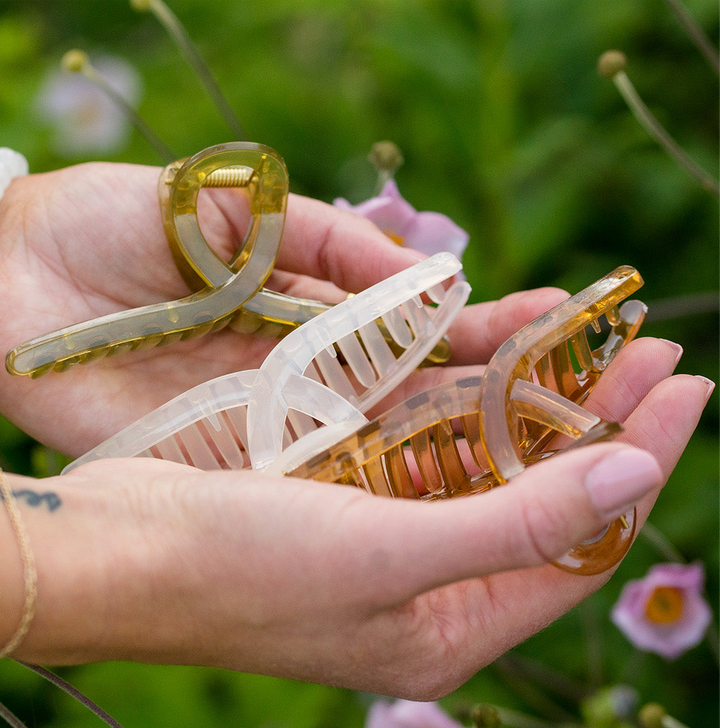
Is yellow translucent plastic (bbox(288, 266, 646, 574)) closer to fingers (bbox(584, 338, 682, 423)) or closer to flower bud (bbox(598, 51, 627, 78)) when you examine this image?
fingers (bbox(584, 338, 682, 423))

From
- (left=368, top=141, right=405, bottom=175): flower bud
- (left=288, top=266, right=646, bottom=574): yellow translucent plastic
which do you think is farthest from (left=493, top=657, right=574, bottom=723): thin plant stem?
(left=368, top=141, right=405, bottom=175): flower bud

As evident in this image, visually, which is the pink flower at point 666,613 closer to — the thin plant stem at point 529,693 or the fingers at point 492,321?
the thin plant stem at point 529,693

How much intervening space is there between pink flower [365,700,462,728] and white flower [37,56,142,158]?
2.66ft

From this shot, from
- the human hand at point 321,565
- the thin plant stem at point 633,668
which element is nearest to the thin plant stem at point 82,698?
the human hand at point 321,565

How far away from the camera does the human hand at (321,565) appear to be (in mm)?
407

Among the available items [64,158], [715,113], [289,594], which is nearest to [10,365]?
[289,594]

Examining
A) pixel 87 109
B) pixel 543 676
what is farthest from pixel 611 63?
pixel 87 109

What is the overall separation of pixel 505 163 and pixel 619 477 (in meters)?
0.67

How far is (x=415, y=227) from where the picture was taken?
77cm

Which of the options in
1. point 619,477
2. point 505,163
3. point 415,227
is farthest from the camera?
point 505,163

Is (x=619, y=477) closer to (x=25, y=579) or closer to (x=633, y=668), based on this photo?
(x=25, y=579)

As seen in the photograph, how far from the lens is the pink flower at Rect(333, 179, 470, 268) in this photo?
0.75m

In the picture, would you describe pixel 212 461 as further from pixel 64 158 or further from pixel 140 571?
pixel 64 158

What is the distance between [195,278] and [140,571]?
0.31 metres
